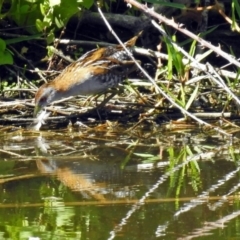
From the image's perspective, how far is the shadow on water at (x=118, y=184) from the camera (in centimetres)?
356

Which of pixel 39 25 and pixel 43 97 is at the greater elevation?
pixel 39 25

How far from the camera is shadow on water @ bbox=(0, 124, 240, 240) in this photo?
356cm

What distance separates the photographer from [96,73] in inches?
243

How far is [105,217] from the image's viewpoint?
371 cm

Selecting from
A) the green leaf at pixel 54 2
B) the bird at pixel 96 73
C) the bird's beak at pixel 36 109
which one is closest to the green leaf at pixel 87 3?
the green leaf at pixel 54 2

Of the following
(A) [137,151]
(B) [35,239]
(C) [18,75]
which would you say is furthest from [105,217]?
(C) [18,75]

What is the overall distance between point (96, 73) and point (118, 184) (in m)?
1.98

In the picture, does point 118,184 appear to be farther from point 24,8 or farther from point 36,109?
point 24,8

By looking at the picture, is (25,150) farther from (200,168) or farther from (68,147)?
(200,168)

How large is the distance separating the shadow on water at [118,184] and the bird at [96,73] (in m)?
0.47

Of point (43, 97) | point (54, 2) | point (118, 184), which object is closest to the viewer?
point (118, 184)

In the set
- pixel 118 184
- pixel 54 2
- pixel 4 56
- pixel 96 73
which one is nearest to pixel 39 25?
pixel 54 2

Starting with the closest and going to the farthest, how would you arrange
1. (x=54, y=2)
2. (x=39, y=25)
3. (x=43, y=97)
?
(x=43, y=97)
(x=54, y=2)
(x=39, y=25)

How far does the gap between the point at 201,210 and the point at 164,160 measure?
109 centimetres
